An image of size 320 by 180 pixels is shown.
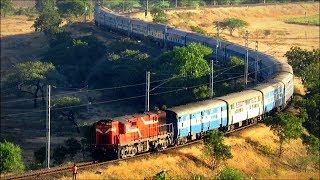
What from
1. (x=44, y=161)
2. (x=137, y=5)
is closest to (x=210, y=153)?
(x=44, y=161)

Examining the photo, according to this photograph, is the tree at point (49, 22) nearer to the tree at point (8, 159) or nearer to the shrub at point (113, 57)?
the shrub at point (113, 57)

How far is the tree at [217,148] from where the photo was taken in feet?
150

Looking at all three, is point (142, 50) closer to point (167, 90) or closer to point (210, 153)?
point (167, 90)

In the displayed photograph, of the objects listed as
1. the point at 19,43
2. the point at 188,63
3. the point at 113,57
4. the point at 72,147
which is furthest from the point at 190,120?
the point at 19,43

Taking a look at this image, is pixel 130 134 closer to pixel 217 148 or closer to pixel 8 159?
pixel 217 148

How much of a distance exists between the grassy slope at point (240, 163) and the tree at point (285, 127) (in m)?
1.92

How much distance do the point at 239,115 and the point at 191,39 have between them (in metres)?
43.3

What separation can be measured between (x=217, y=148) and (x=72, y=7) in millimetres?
105280

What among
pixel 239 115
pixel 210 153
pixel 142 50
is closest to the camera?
pixel 210 153

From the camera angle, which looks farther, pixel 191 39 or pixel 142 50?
pixel 142 50

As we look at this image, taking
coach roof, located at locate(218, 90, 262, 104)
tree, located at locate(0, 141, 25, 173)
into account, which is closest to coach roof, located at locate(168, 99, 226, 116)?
coach roof, located at locate(218, 90, 262, 104)

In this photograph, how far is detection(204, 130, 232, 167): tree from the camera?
4581cm

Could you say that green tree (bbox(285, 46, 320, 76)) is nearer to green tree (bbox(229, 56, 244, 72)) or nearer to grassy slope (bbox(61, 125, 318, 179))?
green tree (bbox(229, 56, 244, 72))

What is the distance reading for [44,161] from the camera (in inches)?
1933
